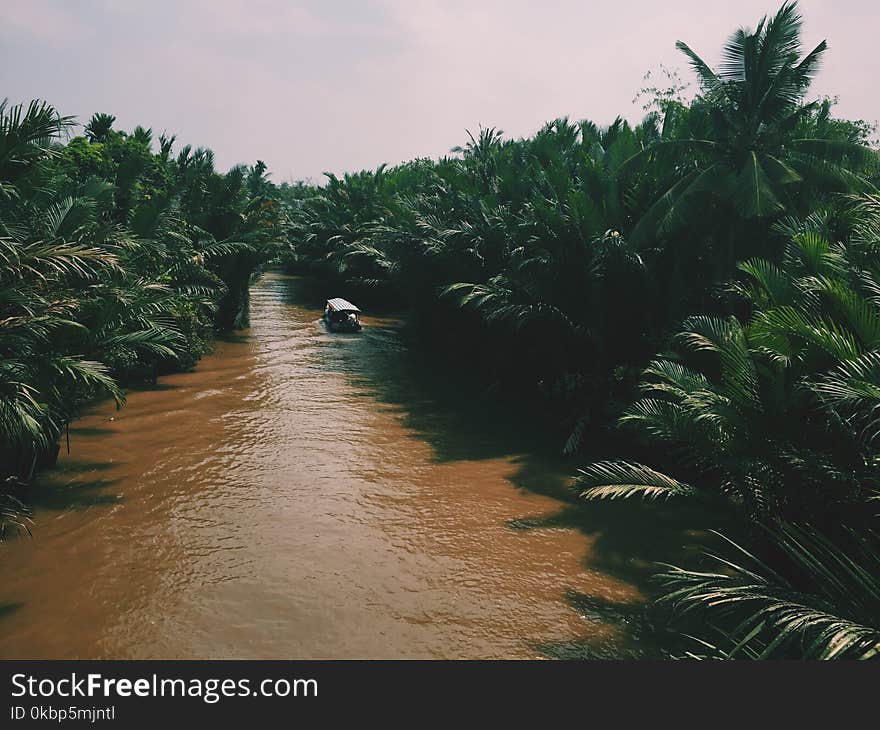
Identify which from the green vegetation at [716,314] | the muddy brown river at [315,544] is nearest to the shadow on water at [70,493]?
the muddy brown river at [315,544]

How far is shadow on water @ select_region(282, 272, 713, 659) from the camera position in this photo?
6.61 m

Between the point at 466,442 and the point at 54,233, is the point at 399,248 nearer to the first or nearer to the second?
the point at 466,442

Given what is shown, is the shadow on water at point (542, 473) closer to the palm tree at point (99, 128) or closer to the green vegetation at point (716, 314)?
the green vegetation at point (716, 314)

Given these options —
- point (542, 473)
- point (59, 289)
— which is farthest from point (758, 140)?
point (59, 289)

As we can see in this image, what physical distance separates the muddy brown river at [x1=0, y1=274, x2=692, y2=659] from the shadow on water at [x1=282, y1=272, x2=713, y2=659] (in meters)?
0.04

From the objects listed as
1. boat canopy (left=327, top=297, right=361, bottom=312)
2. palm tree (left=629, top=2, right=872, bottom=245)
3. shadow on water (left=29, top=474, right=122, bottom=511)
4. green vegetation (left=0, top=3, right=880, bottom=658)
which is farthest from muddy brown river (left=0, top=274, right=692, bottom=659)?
boat canopy (left=327, top=297, right=361, bottom=312)

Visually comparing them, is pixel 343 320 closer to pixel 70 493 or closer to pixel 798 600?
pixel 70 493

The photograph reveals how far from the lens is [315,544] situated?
26.0 feet

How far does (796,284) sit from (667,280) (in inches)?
212

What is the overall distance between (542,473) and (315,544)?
4044 mm

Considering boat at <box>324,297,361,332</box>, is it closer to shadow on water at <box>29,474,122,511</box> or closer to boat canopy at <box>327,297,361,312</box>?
boat canopy at <box>327,297,361,312</box>

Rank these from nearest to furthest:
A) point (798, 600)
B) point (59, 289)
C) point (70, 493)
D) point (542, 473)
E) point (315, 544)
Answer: point (798, 600)
point (315, 544)
point (59, 289)
point (70, 493)
point (542, 473)

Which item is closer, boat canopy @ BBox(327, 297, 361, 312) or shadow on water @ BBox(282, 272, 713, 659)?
shadow on water @ BBox(282, 272, 713, 659)

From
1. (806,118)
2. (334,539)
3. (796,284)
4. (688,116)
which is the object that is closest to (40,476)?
(334,539)
